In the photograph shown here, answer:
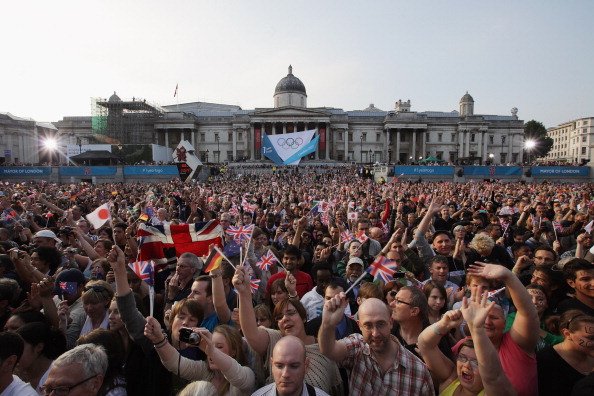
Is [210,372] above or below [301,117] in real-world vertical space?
below

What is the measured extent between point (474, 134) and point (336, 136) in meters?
27.1

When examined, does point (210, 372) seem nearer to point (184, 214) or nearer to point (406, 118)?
point (184, 214)

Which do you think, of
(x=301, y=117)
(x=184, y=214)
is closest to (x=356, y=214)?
(x=184, y=214)

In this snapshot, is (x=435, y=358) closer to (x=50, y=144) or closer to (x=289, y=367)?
(x=289, y=367)

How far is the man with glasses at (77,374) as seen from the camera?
2.32m

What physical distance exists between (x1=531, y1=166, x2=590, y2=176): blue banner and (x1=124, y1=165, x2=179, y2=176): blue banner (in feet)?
125

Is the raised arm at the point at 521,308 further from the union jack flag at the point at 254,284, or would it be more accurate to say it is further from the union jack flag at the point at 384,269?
the union jack flag at the point at 254,284

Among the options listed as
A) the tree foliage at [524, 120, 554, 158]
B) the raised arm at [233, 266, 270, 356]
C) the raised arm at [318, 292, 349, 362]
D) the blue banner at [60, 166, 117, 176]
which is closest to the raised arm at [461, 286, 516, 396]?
the raised arm at [318, 292, 349, 362]

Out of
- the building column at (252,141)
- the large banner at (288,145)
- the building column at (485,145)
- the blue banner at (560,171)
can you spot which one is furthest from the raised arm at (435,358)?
the building column at (485,145)

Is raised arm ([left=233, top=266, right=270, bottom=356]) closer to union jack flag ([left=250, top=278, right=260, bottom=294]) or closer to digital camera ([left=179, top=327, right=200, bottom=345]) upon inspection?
digital camera ([left=179, top=327, right=200, bottom=345])

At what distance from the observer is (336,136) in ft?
233

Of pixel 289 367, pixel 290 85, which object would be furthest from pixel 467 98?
pixel 289 367

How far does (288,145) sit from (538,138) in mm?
84695

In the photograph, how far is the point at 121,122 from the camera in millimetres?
61031
